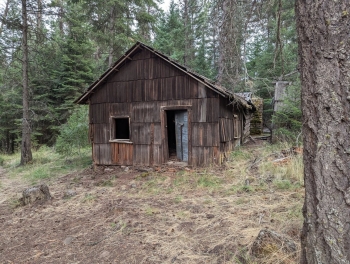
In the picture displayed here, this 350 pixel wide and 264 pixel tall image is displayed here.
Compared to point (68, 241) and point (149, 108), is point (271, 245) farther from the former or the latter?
point (149, 108)

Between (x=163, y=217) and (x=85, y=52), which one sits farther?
(x=85, y=52)

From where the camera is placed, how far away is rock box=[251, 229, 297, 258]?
2734mm

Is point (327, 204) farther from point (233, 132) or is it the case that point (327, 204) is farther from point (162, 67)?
point (233, 132)

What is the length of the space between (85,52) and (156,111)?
11.1 meters

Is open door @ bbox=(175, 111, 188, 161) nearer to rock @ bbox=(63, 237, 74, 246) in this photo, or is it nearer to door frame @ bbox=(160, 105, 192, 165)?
door frame @ bbox=(160, 105, 192, 165)

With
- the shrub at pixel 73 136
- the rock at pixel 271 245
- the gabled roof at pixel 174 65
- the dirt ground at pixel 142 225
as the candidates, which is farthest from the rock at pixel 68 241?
the shrub at pixel 73 136

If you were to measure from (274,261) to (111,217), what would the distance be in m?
3.23

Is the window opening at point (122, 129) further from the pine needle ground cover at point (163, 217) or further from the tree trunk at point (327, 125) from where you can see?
the tree trunk at point (327, 125)

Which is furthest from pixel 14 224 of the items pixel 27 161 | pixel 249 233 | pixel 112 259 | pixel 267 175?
pixel 27 161

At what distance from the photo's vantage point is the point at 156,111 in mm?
9156

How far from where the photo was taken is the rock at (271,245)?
108 inches

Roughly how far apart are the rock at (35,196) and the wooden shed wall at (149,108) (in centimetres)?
379

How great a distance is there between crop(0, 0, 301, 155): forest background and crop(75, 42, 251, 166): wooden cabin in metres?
1.18

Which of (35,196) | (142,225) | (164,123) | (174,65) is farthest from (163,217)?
(174,65)
